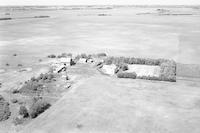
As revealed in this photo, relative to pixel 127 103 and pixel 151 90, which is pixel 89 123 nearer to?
pixel 127 103

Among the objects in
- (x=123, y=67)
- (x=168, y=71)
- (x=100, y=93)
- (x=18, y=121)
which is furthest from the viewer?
(x=123, y=67)

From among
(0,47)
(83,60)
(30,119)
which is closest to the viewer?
(30,119)

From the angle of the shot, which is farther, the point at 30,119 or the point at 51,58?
the point at 51,58

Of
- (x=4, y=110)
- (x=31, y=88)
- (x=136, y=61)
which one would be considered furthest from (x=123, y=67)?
(x=4, y=110)

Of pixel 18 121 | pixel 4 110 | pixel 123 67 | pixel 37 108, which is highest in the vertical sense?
pixel 123 67

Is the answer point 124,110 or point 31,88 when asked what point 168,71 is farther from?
point 31,88

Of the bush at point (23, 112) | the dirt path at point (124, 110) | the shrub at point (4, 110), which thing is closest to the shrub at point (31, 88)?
the shrub at point (4, 110)

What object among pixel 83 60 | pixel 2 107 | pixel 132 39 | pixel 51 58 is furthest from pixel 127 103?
pixel 132 39

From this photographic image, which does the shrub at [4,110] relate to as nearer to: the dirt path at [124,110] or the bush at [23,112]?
the bush at [23,112]
